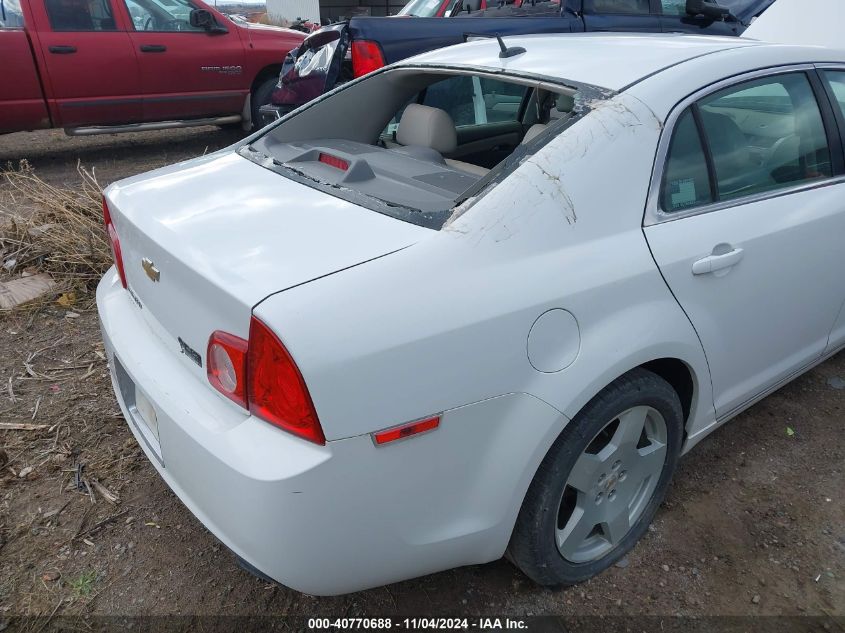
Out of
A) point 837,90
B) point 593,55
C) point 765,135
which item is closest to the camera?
point 593,55

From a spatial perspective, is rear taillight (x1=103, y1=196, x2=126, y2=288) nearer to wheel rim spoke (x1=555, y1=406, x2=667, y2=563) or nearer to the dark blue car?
wheel rim spoke (x1=555, y1=406, x2=667, y2=563)

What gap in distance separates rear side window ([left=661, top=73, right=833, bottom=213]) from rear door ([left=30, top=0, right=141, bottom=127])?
19.7 feet

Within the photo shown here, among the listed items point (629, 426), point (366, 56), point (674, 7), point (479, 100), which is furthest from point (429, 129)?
point (674, 7)

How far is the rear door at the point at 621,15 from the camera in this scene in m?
5.53

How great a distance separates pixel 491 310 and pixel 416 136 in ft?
4.94

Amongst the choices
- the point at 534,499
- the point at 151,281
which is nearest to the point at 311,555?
the point at 534,499

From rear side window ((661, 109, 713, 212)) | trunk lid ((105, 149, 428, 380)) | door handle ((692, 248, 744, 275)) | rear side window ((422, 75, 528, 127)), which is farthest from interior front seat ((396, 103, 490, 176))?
door handle ((692, 248, 744, 275))

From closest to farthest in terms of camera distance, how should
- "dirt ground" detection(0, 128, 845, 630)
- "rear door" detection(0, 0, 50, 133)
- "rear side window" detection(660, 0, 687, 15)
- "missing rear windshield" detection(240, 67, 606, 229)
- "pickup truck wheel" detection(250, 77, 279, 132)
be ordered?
"missing rear windshield" detection(240, 67, 606, 229)
"dirt ground" detection(0, 128, 845, 630)
"rear side window" detection(660, 0, 687, 15)
"rear door" detection(0, 0, 50, 133)
"pickup truck wheel" detection(250, 77, 279, 132)

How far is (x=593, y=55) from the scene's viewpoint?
2250 mm

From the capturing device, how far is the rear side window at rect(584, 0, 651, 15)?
556 cm

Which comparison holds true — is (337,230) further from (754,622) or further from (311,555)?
(754,622)

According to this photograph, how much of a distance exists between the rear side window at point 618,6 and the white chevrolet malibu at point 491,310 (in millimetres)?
3351

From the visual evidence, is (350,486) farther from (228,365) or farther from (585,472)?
(585,472)

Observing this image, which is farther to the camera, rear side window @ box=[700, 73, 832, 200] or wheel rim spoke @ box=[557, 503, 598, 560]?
rear side window @ box=[700, 73, 832, 200]
